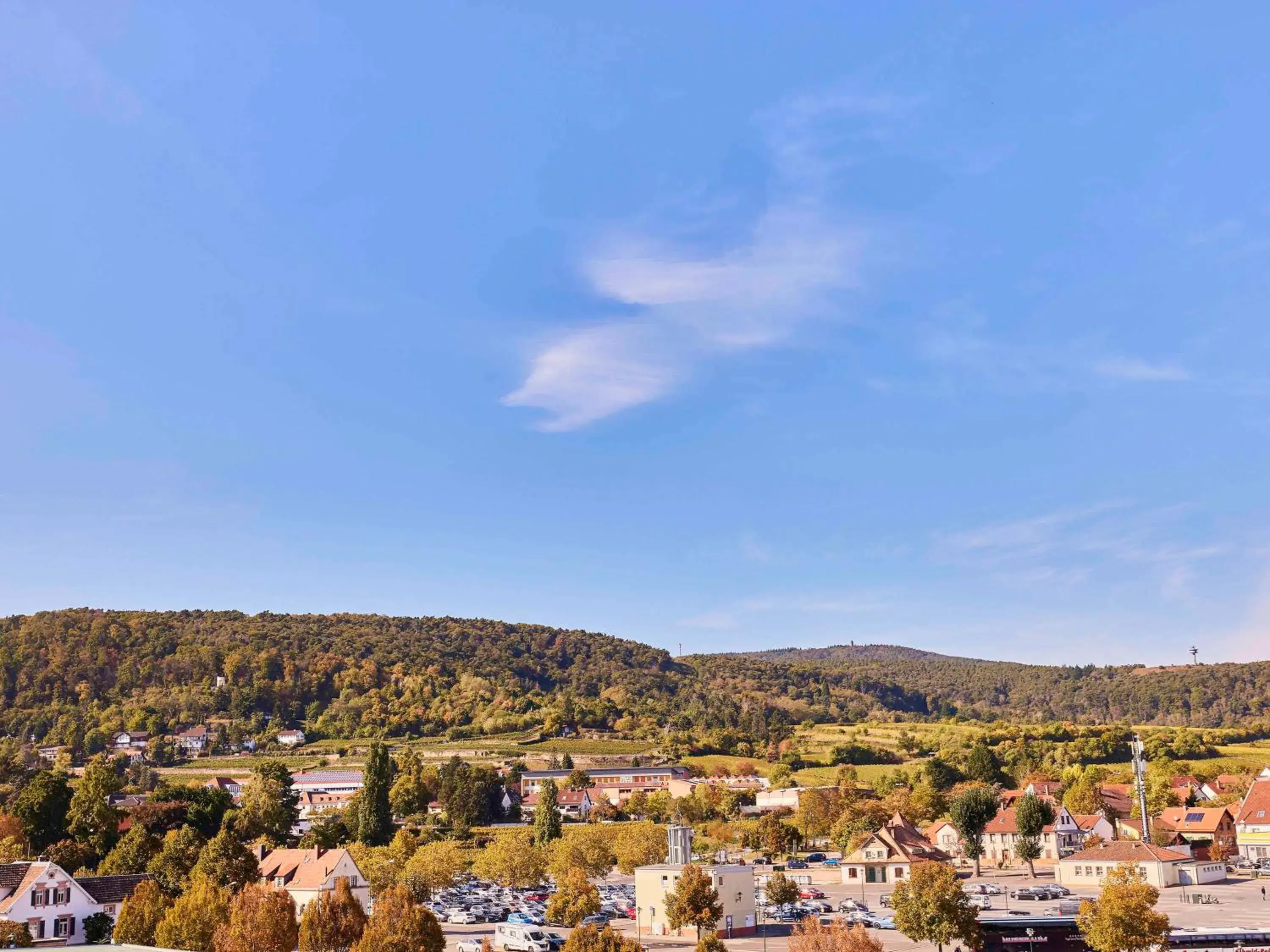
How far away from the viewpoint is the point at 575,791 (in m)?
144

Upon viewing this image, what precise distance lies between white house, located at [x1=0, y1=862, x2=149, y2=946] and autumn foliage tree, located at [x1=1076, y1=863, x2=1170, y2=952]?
157 feet

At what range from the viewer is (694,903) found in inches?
2301

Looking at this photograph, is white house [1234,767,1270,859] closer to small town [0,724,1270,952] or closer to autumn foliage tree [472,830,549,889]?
small town [0,724,1270,952]

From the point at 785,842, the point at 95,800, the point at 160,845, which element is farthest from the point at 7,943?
the point at 785,842

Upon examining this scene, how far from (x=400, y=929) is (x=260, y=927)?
5659 mm

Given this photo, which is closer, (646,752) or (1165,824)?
(1165,824)

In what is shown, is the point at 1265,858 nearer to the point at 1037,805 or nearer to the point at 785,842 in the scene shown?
the point at 1037,805

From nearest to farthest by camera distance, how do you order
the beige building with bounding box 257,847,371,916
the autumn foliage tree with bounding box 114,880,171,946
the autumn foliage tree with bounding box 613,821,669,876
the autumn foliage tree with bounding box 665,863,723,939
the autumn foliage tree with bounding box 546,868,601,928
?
the autumn foliage tree with bounding box 114,880,171,946 → the autumn foliage tree with bounding box 665,863,723,939 → the autumn foliage tree with bounding box 546,868,601,928 → the beige building with bounding box 257,847,371,916 → the autumn foliage tree with bounding box 613,821,669,876

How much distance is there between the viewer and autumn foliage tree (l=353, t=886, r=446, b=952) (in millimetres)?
42938

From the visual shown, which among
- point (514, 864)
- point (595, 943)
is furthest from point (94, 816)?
point (595, 943)

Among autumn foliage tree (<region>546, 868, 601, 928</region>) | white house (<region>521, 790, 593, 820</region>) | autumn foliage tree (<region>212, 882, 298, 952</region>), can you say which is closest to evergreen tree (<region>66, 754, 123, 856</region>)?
autumn foliage tree (<region>546, 868, 601, 928</region>)

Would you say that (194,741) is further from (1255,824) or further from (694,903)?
(1255,824)

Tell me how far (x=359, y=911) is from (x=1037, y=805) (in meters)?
65.9

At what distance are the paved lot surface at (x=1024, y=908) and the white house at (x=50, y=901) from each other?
60.8ft
